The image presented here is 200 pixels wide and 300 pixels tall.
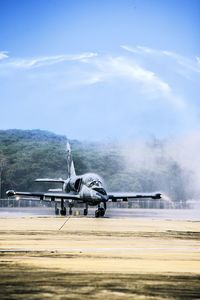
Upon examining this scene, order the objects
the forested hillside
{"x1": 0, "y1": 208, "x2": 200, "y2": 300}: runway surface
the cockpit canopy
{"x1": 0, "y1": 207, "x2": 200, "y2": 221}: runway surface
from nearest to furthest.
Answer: {"x1": 0, "y1": 208, "x2": 200, "y2": 300}: runway surface, {"x1": 0, "y1": 207, "x2": 200, "y2": 221}: runway surface, the cockpit canopy, the forested hillside

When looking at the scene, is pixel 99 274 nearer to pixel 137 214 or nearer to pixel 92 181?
pixel 92 181

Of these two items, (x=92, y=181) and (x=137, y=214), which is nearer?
(x=92, y=181)

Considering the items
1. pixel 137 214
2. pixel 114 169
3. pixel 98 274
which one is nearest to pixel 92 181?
pixel 137 214

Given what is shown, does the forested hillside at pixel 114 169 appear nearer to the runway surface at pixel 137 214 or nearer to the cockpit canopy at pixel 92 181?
the runway surface at pixel 137 214

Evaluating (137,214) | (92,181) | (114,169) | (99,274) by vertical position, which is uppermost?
(114,169)

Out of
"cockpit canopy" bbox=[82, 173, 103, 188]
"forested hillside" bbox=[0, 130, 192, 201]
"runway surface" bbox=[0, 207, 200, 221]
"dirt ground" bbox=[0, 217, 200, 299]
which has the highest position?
"forested hillside" bbox=[0, 130, 192, 201]

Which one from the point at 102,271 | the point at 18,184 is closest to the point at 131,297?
the point at 102,271

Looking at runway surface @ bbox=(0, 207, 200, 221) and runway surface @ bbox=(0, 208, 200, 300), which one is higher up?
runway surface @ bbox=(0, 208, 200, 300)

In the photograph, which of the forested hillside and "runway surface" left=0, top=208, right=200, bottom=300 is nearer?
"runway surface" left=0, top=208, right=200, bottom=300

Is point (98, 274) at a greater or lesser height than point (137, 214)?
greater

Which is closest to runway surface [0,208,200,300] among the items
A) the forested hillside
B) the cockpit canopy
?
the cockpit canopy

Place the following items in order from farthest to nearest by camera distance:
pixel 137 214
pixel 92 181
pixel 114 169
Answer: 1. pixel 114 169
2. pixel 137 214
3. pixel 92 181

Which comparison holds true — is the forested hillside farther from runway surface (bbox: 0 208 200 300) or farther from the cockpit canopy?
runway surface (bbox: 0 208 200 300)

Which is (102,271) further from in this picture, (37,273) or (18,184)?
(18,184)
